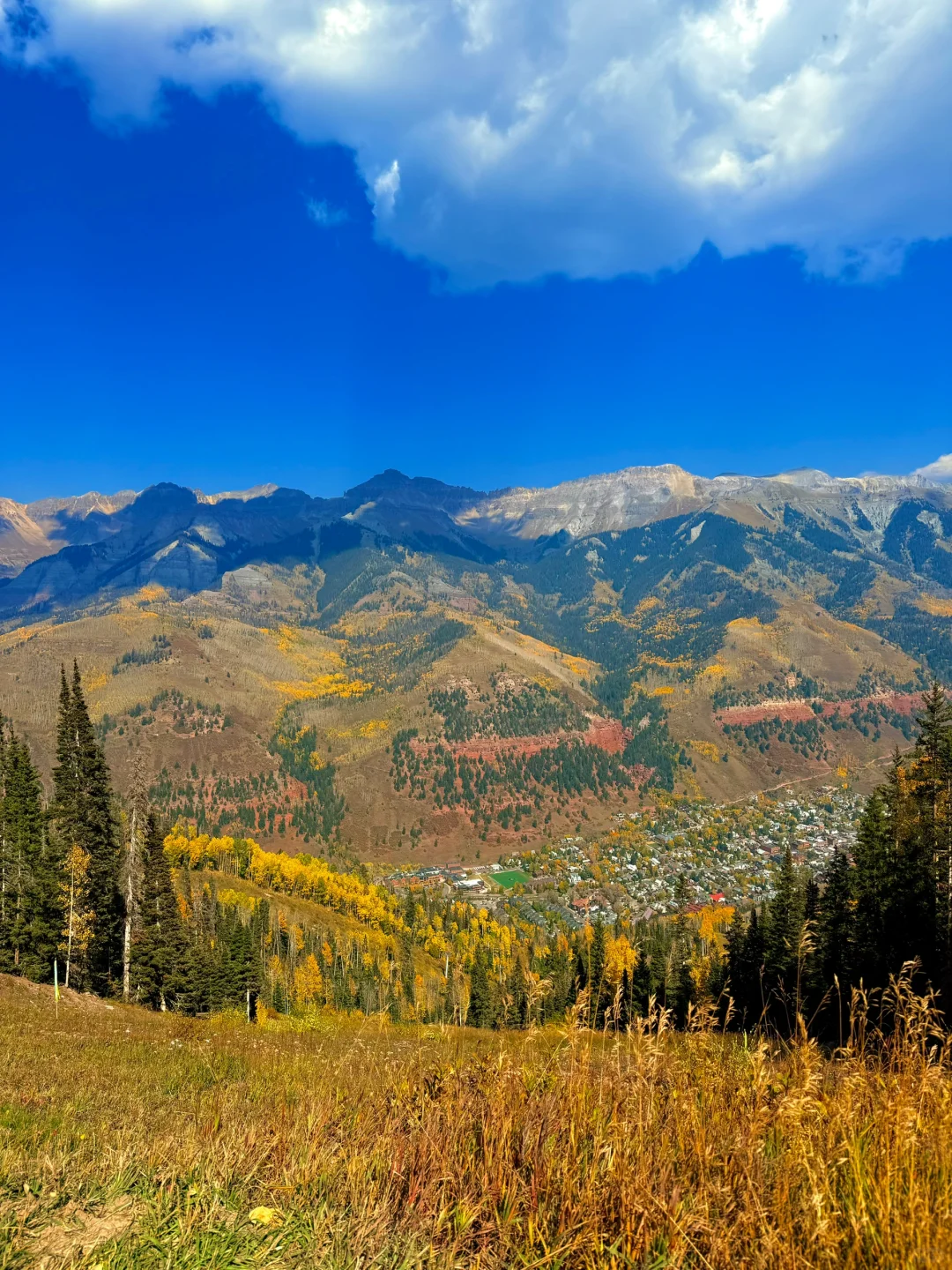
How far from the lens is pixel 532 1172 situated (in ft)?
12.1

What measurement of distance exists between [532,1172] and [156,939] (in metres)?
41.8

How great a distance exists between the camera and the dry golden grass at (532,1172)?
3.01 metres

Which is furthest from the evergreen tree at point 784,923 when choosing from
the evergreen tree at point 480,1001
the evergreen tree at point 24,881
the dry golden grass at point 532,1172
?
the evergreen tree at point 24,881

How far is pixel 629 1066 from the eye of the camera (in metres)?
4.70

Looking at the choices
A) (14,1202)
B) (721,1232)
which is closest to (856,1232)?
(721,1232)

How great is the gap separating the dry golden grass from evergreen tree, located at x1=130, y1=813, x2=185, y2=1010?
37.1 meters

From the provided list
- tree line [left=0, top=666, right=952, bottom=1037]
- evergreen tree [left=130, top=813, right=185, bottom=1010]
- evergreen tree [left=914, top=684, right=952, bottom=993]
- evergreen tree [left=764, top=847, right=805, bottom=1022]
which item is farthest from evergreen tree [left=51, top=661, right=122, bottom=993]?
evergreen tree [left=914, top=684, right=952, bottom=993]

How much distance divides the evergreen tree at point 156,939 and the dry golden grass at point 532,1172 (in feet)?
122

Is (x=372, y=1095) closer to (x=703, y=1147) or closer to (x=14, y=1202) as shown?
(x=14, y=1202)

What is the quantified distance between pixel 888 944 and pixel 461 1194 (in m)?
33.1

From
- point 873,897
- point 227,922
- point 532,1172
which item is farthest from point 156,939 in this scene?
point 532,1172

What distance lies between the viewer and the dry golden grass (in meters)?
3.01

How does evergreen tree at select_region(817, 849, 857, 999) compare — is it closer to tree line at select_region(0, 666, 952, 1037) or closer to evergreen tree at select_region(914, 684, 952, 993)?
tree line at select_region(0, 666, 952, 1037)

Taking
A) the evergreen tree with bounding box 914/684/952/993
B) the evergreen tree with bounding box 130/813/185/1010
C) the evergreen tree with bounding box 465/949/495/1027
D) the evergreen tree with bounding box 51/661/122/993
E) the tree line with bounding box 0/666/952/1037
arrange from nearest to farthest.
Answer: the evergreen tree with bounding box 914/684/952/993 → the tree line with bounding box 0/666/952/1037 → the evergreen tree with bounding box 51/661/122/993 → the evergreen tree with bounding box 130/813/185/1010 → the evergreen tree with bounding box 465/949/495/1027
